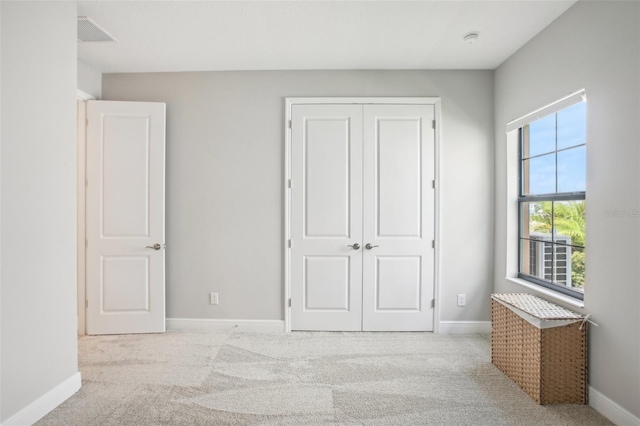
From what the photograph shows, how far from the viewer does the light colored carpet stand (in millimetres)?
2074

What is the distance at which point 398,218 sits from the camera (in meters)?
3.46

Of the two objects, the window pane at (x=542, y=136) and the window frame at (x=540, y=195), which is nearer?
the window frame at (x=540, y=195)

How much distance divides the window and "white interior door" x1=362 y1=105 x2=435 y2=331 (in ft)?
2.64

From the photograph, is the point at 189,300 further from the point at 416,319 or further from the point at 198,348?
the point at 416,319

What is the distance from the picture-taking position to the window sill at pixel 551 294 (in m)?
2.35

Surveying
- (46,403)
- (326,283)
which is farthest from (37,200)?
(326,283)

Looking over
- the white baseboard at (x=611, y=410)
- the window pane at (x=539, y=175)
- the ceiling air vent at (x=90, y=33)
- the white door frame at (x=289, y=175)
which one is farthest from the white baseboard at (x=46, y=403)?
the window pane at (x=539, y=175)

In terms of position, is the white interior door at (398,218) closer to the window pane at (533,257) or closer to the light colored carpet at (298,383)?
the light colored carpet at (298,383)

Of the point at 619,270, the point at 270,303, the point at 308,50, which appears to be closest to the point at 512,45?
the point at 308,50

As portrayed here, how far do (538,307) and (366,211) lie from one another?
1.61 metres

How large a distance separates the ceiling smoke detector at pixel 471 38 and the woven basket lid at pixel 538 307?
203 centimetres

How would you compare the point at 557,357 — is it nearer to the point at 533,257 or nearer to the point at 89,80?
the point at 533,257

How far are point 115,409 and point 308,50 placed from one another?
298 cm

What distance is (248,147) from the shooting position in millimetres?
3520
